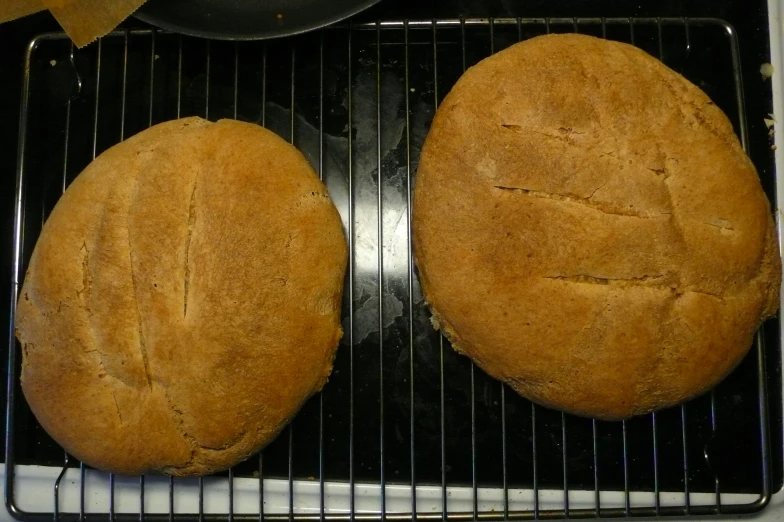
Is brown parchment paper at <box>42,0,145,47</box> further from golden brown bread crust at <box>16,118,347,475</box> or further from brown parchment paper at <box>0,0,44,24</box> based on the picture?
golden brown bread crust at <box>16,118,347,475</box>

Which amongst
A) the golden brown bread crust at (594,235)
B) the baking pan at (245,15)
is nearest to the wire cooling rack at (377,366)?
the baking pan at (245,15)

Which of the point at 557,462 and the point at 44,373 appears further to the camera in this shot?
the point at 557,462

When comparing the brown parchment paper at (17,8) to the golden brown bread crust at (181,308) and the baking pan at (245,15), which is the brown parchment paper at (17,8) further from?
the golden brown bread crust at (181,308)

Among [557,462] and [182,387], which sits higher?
[182,387]

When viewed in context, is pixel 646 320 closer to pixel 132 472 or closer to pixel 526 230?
pixel 526 230

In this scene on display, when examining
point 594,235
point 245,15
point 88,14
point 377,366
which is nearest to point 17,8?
point 88,14

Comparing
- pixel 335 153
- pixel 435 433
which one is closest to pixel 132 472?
pixel 435 433

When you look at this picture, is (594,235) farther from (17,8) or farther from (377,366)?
(17,8)
